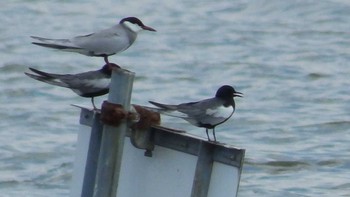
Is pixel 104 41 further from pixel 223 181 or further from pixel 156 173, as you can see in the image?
pixel 223 181

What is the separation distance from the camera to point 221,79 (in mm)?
13312

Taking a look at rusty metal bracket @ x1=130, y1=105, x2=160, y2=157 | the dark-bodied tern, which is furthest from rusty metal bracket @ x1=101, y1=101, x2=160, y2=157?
the dark-bodied tern

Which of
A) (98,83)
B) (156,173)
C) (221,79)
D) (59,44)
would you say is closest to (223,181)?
(156,173)

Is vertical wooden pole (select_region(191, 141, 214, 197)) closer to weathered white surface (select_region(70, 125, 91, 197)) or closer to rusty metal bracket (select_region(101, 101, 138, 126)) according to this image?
rusty metal bracket (select_region(101, 101, 138, 126))

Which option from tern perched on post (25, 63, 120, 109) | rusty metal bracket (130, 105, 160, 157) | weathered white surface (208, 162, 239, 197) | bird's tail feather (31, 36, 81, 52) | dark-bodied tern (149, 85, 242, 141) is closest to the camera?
weathered white surface (208, 162, 239, 197)

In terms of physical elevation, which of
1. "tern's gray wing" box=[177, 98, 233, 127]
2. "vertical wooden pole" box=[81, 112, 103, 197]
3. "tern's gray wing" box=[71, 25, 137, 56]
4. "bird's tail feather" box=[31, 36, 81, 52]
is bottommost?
"vertical wooden pole" box=[81, 112, 103, 197]

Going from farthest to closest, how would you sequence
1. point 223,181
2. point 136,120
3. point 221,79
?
1. point 221,79
2. point 136,120
3. point 223,181

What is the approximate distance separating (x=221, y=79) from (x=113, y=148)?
951 centimetres

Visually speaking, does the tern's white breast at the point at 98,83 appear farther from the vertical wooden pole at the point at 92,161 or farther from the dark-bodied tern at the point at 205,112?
the vertical wooden pole at the point at 92,161

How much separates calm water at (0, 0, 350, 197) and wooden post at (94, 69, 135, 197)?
210 inches

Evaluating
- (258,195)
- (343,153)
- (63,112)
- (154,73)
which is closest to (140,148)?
(258,195)

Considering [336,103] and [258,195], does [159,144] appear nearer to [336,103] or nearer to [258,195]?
[258,195]

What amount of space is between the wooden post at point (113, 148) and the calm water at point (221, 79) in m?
5.34

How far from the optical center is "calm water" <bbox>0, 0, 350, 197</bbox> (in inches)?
400
